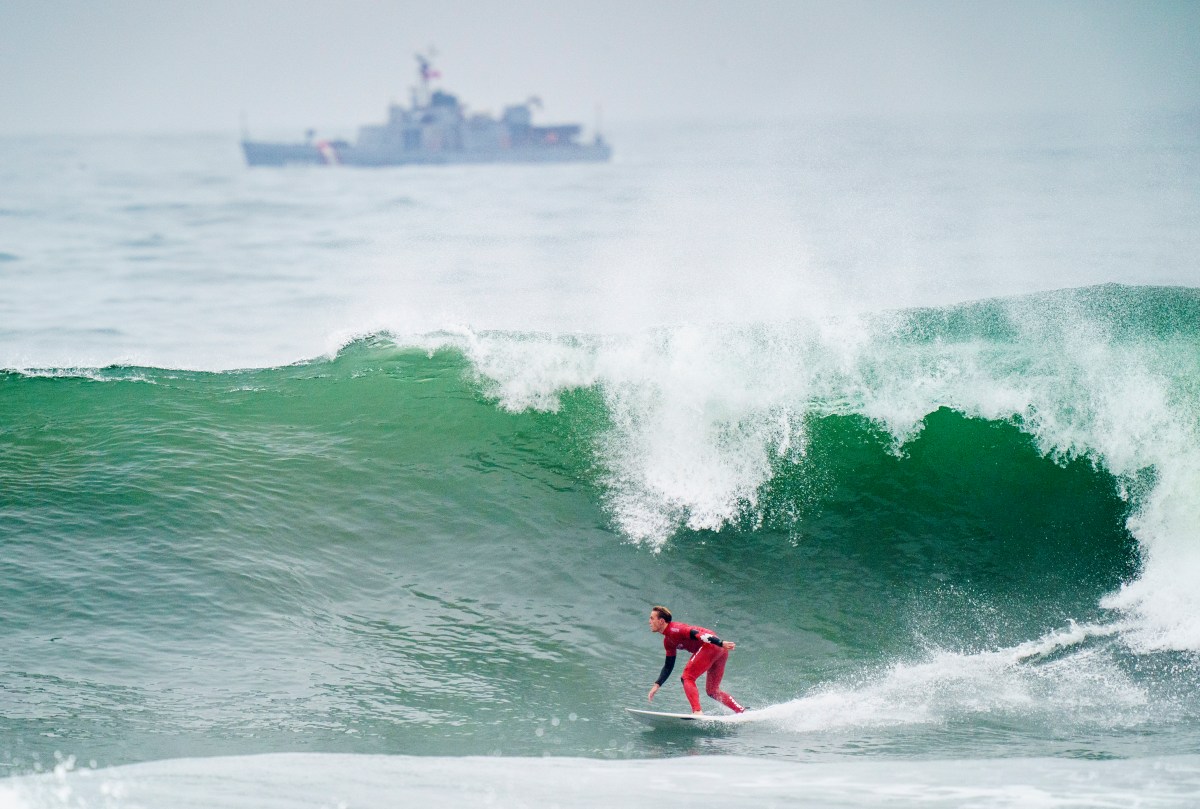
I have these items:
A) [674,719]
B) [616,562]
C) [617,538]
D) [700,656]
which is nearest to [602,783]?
[674,719]

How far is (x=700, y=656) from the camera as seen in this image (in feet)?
25.5

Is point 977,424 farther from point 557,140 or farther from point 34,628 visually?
point 557,140

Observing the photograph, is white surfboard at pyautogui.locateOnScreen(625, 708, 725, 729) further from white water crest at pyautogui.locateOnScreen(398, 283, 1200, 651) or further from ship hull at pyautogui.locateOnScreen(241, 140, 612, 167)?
ship hull at pyautogui.locateOnScreen(241, 140, 612, 167)

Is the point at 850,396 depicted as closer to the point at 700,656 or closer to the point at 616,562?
the point at 616,562

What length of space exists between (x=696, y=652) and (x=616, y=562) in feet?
7.74

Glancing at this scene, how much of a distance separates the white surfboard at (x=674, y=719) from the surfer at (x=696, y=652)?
0.13 metres

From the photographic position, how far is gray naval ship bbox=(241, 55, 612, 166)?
210ft

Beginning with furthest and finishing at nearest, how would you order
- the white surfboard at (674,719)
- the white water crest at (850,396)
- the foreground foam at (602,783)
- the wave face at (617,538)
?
1. the white water crest at (850,396)
2. the wave face at (617,538)
3. the white surfboard at (674,719)
4. the foreground foam at (602,783)

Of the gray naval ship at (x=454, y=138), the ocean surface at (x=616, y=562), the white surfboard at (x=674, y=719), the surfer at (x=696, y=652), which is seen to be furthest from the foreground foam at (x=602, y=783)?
the gray naval ship at (x=454, y=138)

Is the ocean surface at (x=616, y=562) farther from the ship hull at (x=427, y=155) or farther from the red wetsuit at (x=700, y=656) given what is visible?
the ship hull at (x=427, y=155)

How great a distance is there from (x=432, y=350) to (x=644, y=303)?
561 inches

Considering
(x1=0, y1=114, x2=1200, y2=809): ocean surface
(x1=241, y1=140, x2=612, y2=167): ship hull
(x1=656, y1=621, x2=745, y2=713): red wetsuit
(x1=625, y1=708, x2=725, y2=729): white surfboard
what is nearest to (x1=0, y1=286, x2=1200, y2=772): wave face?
(x1=0, y1=114, x2=1200, y2=809): ocean surface

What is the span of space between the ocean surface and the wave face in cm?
4

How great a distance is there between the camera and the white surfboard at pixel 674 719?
747 centimetres
